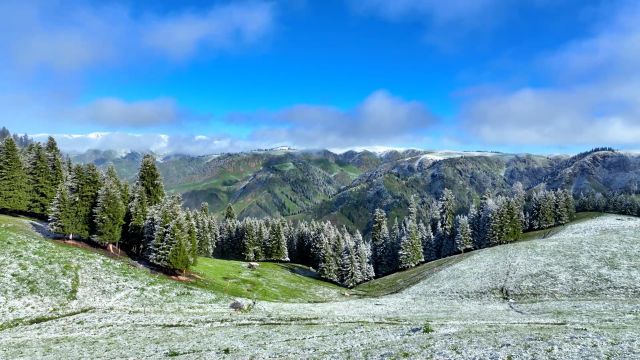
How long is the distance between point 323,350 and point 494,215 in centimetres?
10384

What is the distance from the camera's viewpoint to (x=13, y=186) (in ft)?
289

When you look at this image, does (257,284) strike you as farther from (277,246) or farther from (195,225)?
(277,246)

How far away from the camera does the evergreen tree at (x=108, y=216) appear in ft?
243

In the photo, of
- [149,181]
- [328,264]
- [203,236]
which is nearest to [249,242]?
[203,236]

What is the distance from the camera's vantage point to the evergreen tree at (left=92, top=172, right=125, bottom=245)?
73938 mm

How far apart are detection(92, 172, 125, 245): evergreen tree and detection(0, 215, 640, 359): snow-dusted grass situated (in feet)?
38.0

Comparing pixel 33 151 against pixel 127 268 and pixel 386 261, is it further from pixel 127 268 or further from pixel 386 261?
pixel 386 261

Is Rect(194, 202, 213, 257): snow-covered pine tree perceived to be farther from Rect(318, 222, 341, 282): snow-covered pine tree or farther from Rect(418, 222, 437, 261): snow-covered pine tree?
Rect(418, 222, 437, 261): snow-covered pine tree

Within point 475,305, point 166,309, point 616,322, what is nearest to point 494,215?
point 475,305

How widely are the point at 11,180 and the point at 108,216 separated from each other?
3041cm

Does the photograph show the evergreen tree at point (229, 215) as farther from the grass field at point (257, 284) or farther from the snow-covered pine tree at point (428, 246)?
the snow-covered pine tree at point (428, 246)

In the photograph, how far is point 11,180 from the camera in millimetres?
87938

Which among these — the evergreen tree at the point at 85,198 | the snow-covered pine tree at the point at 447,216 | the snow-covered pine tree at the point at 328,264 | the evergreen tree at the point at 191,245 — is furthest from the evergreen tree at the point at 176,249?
the snow-covered pine tree at the point at 447,216

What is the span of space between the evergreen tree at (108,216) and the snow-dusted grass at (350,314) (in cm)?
1159
